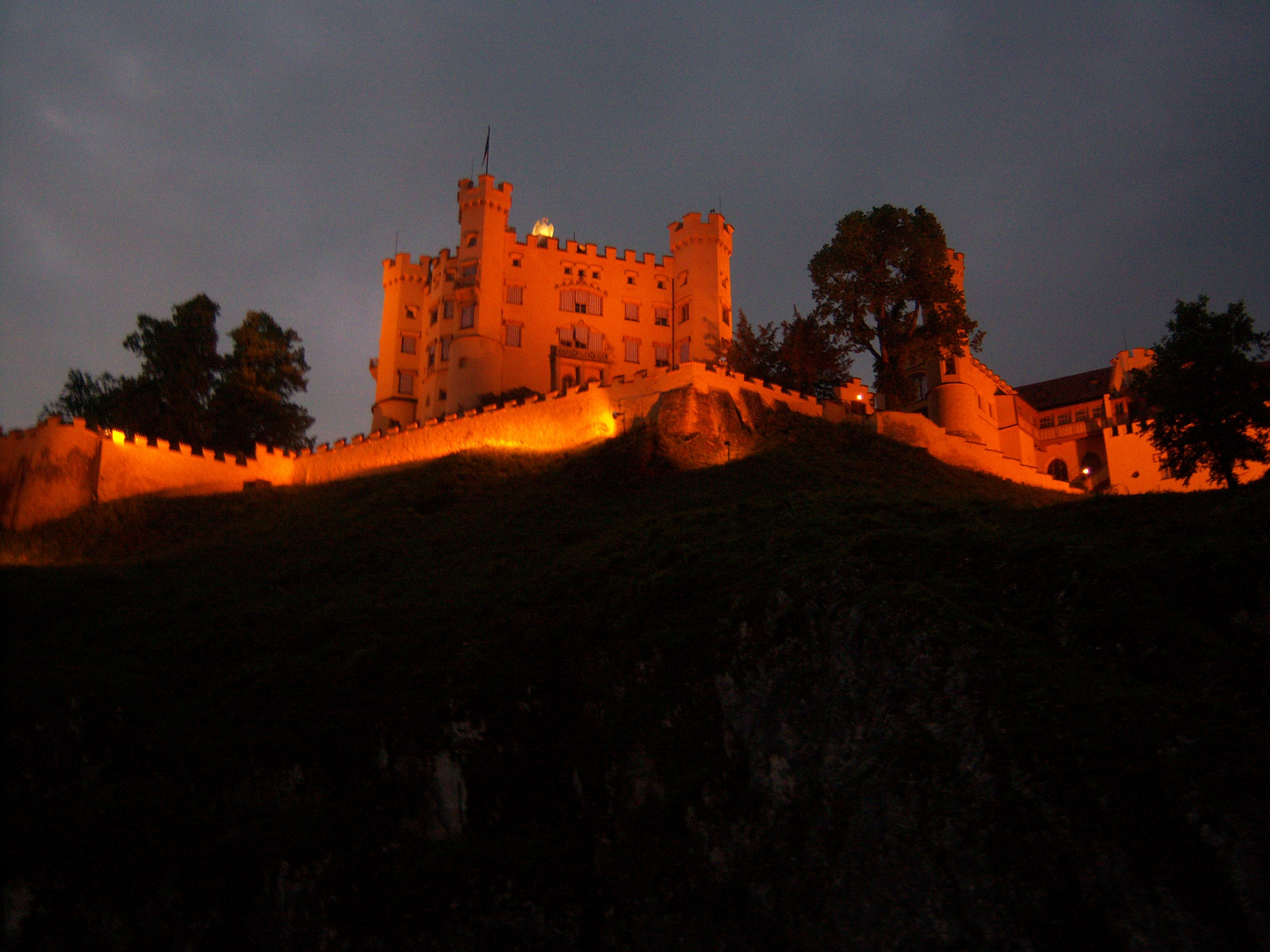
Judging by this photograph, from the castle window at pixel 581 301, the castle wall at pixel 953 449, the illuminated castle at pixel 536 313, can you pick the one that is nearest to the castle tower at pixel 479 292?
the illuminated castle at pixel 536 313

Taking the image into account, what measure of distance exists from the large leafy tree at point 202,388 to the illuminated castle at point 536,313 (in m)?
9.17

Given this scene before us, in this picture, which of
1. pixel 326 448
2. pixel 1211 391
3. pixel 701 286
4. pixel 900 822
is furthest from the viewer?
pixel 701 286

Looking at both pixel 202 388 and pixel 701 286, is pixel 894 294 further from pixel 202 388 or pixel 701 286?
pixel 202 388

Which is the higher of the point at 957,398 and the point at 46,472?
the point at 957,398

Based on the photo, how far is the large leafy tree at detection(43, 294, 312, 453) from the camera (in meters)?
60.1

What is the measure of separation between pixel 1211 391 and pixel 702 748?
24.6m

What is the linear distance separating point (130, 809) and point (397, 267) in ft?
192

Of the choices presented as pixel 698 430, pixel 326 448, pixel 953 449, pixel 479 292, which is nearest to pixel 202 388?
pixel 326 448

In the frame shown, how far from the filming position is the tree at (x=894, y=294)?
5566 centimetres

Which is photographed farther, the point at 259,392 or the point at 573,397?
the point at 259,392

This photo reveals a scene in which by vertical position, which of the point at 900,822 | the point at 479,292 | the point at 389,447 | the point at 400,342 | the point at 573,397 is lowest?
the point at 900,822

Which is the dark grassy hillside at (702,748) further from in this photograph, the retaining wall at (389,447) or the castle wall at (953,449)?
the castle wall at (953,449)

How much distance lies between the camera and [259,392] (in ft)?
205

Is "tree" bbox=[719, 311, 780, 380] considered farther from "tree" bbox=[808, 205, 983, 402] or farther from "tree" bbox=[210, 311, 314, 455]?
"tree" bbox=[210, 311, 314, 455]
